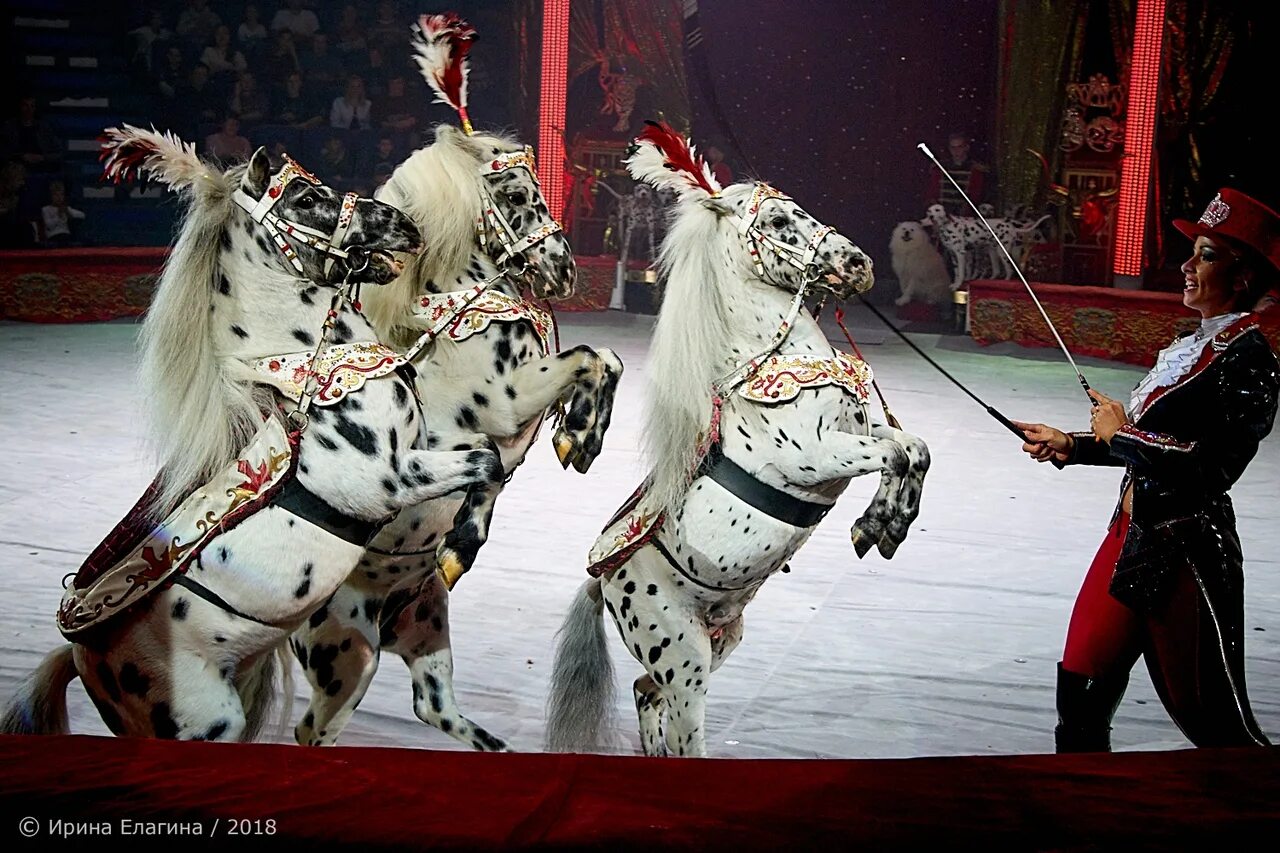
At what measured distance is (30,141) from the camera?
12.3 metres

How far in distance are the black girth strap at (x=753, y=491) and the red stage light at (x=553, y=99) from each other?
8639mm

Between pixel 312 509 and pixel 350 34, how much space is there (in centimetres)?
1218

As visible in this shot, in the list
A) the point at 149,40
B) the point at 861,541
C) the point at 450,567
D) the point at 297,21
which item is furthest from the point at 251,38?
the point at 861,541

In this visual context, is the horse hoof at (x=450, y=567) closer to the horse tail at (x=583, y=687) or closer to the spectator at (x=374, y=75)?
the horse tail at (x=583, y=687)

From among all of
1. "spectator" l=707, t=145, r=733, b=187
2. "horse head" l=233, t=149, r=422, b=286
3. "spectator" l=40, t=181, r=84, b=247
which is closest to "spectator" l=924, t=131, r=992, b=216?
"spectator" l=707, t=145, r=733, b=187

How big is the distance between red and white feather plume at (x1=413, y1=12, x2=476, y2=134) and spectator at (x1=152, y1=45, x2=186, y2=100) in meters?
10.9

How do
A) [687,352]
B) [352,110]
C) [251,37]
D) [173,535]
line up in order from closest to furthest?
[173,535] → [687,352] → [352,110] → [251,37]

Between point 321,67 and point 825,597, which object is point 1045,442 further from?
point 321,67

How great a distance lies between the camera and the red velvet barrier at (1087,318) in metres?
10.3

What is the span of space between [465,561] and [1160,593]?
56.2 inches

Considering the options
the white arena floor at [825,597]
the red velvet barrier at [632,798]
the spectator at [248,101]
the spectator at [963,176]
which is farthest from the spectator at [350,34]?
the red velvet barrier at [632,798]

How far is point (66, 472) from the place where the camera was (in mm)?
6098

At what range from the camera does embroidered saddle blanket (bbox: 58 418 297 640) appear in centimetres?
258

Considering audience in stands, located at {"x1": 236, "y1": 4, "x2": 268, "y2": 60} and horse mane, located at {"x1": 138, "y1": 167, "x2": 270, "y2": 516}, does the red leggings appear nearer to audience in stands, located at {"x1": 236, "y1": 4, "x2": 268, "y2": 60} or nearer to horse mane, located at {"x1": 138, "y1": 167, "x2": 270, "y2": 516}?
horse mane, located at {"x1": 138, "y1": 167, "x2": 270, "y2": 516}
